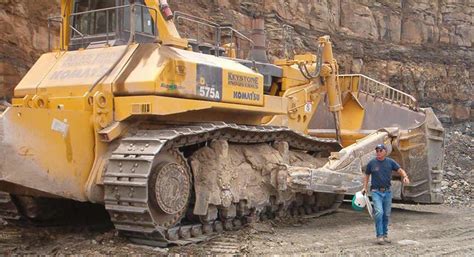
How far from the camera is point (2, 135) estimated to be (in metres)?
5.99

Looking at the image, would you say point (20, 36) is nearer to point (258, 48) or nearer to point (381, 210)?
point (258, 48)

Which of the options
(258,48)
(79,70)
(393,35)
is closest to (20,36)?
(258,48)

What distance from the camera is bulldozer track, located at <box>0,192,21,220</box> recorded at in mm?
7657

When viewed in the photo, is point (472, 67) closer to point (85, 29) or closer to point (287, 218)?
point (287, 218)

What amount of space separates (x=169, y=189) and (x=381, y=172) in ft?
8.26

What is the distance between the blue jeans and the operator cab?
3202 mm

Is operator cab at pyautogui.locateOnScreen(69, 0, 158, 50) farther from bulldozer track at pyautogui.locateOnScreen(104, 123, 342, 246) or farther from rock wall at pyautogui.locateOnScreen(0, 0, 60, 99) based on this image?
rock wall at pyautogui.locateOnScreen(0, 0, 60, 99)

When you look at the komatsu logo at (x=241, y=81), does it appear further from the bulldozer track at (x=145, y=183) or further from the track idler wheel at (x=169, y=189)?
the track idler wheel at (x=169, y=189)

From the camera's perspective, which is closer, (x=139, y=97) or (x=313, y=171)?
(x=139, y=97)

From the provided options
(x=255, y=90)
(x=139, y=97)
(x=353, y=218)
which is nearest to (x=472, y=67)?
(x=353, y=218)

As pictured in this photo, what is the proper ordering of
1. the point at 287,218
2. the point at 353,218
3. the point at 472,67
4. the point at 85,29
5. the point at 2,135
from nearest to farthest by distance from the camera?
the point at 2,135 < the point at 85,29 < the point at 287,218 < the point at 353,218 < the point at 472,67

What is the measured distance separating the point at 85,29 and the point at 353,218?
15.5ft

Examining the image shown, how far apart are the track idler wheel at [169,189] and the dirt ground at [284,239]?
0.34m

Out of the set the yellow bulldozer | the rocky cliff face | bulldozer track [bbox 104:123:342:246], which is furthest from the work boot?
the rocky cliff face
